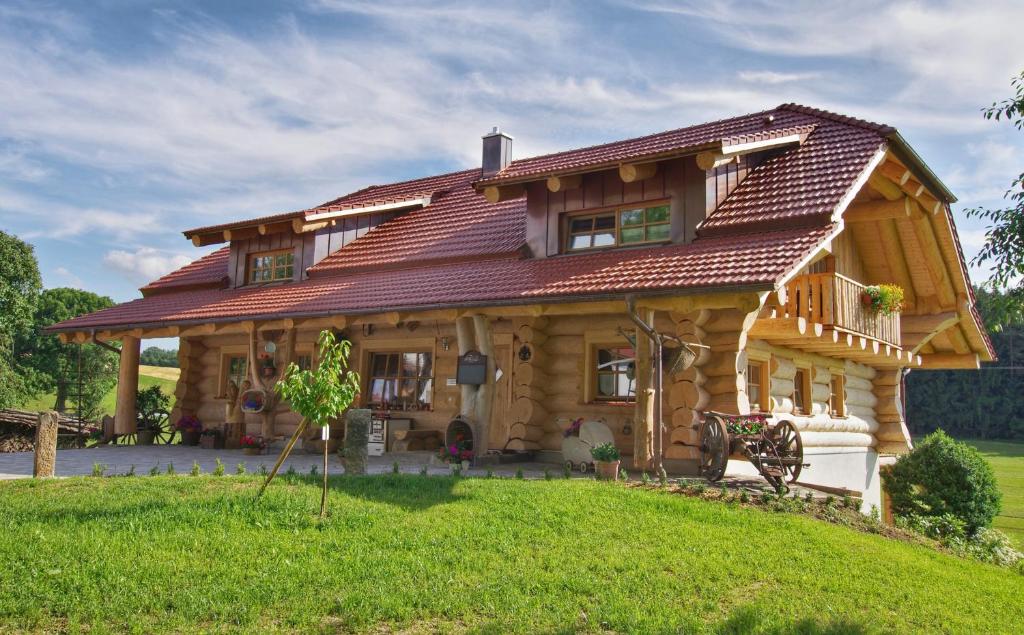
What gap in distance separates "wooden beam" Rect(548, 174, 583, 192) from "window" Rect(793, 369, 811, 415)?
17.4 ft

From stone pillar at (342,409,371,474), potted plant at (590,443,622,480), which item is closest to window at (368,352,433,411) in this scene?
stone pillar at (342,409,371,474)

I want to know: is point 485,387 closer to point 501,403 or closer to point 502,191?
point 501,403

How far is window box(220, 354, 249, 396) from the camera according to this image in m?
18.0

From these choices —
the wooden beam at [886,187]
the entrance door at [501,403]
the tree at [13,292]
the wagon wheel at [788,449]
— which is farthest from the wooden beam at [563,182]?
the tree at [13,292]

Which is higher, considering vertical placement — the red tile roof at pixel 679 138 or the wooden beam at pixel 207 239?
the red tile roof at pixel 679 138

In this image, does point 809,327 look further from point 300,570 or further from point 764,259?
point 300,570

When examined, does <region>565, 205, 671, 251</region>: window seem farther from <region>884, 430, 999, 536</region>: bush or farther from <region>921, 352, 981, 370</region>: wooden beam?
<region>921, 352, 981, 370</region>: wooden beam

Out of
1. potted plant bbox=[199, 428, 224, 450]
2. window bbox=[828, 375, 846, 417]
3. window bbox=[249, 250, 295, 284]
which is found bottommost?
potted plant bbox=[199, 428, 224, 450]

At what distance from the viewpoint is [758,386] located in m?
13.4

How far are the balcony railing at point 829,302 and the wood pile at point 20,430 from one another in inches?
638

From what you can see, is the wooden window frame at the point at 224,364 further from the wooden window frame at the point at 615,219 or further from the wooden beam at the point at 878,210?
the wooden beam at the point at 878,210

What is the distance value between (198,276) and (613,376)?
11.5 meters

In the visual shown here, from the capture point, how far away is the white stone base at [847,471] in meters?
14.8

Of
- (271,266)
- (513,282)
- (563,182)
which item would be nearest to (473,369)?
(513,282)
